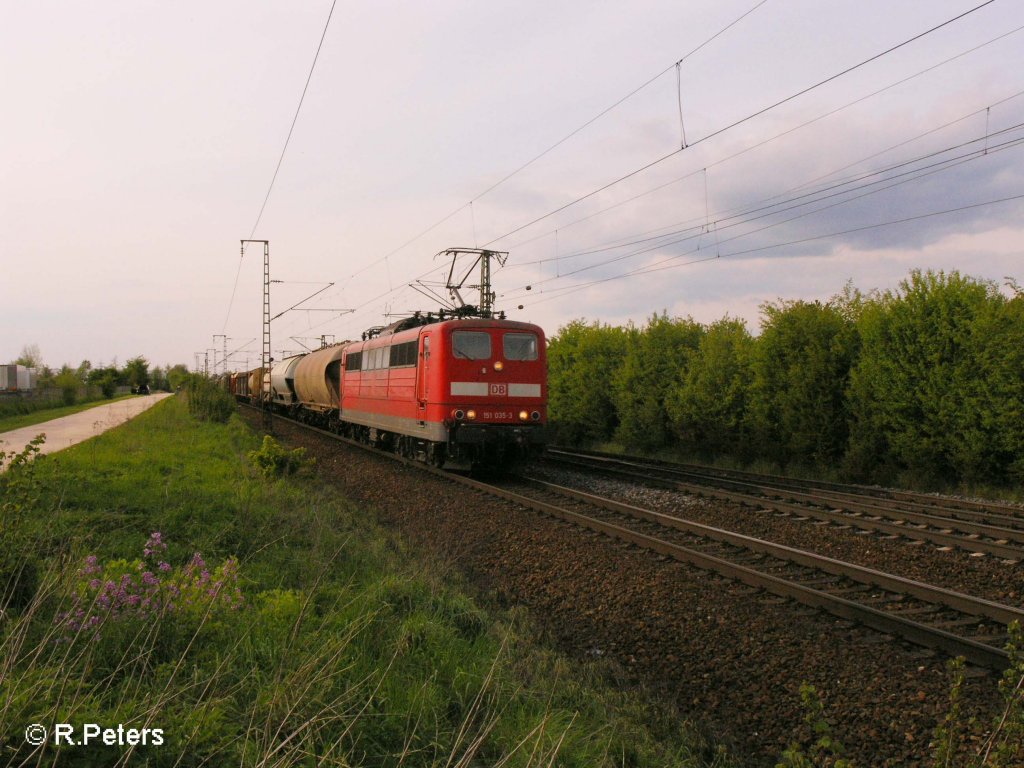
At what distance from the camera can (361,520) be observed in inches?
423

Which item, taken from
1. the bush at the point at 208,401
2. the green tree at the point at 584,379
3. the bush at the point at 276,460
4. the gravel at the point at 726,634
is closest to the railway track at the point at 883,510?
the gravel at the point at 726,634

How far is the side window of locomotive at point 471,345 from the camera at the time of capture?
1482 centimetres

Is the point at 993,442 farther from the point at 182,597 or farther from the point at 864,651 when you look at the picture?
the point at 182,597

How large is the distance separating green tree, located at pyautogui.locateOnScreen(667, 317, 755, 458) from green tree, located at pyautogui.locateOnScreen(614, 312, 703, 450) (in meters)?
0.62

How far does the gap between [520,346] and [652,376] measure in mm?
7725

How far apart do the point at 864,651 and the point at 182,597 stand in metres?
4.68

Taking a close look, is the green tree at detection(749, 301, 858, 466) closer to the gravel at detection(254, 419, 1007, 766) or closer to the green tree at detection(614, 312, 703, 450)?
the green tree at detection(614, 312, 703, 450)

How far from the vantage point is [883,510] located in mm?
Answer: 10438

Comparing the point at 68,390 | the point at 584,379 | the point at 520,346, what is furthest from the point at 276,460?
the point at 68,390

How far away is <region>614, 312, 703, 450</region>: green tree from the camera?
2159 cm

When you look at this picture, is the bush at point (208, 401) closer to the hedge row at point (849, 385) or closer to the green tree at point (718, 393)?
the hedge row at point (849, 385)

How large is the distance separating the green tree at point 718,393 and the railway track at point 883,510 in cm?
335

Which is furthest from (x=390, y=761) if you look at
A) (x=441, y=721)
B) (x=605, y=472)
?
(x=605, y=472)

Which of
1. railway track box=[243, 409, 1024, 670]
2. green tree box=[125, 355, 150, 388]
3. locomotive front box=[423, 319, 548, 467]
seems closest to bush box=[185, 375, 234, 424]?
locomotive front box=[423, 319, 548, 467]
